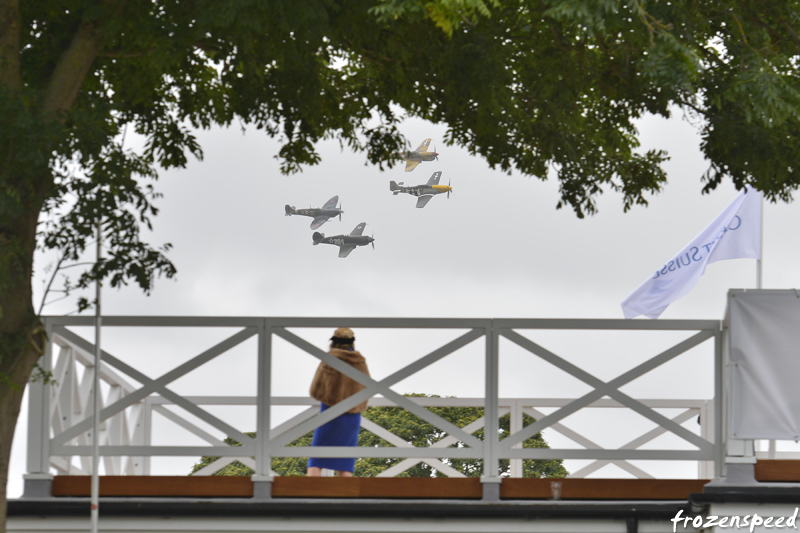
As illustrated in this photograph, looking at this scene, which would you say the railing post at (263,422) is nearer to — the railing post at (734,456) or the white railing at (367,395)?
the white railing at (367,395)

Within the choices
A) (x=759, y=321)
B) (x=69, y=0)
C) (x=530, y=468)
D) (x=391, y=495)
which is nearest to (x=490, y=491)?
(x=391, y=495)

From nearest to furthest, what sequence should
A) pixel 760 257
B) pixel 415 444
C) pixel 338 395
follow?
pixel 338 395
pixel 760 257
pixel 415 444

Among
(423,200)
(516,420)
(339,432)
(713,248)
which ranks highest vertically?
(423,200)

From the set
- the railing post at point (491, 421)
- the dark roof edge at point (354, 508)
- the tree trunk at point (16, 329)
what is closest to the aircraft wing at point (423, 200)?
the railing post at point (491, 421)

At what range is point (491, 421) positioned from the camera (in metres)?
8.38

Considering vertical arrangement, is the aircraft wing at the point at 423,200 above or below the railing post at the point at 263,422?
above

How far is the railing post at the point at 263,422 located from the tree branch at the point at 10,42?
8.33ft

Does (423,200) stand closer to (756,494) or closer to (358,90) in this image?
(358,90)

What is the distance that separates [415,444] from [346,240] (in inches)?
363

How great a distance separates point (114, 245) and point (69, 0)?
176cm

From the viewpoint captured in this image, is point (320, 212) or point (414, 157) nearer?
point (414, 157)

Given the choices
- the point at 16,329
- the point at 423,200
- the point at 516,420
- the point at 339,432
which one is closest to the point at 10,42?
the point at 16,329

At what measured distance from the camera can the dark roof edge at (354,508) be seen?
8125 millimetres

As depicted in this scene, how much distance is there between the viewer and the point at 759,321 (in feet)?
25.8
